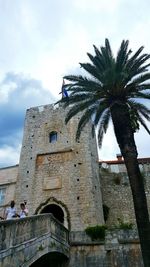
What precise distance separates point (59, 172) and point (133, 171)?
10.5m

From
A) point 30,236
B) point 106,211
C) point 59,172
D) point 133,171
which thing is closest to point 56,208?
point 59,172

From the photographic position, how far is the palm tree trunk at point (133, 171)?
11695mm

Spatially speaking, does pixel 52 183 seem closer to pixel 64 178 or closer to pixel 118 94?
pixel 64 178

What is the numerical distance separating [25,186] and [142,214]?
41.4ft

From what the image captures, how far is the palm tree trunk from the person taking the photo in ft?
38.4

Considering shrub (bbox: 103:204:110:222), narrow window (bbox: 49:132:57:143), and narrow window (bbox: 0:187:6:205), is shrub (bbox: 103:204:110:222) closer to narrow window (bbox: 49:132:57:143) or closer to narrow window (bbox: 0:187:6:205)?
narrow window (bbox: 49:132:57:143)

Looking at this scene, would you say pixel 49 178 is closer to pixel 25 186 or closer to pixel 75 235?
pixel 25 186

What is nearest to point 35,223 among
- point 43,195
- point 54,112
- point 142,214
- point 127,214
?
point 142,214

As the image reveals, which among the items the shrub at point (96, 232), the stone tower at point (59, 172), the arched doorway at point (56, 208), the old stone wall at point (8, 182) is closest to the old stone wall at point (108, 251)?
the shrub at point (96, 232)

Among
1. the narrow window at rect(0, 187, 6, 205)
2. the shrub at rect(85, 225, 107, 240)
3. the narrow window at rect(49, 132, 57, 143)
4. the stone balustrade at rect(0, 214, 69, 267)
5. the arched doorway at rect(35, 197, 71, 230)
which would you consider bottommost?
the stone balustrade at rect(0, 214, 69, 267)

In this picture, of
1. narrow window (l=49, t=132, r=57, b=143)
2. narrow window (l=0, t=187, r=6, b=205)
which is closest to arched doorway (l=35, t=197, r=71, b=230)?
narrow window (l=0, t=187, r=6, b=205)

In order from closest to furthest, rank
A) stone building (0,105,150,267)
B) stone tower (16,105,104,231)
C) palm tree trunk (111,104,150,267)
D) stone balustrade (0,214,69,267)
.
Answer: stone balustrade (0,214,69,267) < palm tree trunk (111,104,150,267) < stone tower (16,105,104,231) < stone building (0,105,150,267)

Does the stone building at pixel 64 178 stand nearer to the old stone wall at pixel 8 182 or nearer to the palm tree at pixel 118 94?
the old stone wall at pixel 8 182

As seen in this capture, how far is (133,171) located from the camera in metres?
13.0
